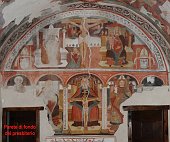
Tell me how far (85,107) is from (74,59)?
1251 mm

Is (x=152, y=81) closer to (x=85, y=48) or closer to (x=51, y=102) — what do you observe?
(x=85, y=48)

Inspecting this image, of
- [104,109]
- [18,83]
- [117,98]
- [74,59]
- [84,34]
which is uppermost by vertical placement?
[84,34]

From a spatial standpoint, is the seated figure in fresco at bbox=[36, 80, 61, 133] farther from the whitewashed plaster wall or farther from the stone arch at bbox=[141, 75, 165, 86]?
the stone arch at bbox=[141, 75, 165, 86]

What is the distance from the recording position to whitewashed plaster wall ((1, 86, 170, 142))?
30.3ft

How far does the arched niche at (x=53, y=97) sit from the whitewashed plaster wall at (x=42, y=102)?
0.12m

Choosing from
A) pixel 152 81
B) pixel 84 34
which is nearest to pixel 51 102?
pixel 84 34

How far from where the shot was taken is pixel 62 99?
935cm

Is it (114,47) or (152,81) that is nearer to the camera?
(152,81)

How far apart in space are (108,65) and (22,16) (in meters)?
2.49

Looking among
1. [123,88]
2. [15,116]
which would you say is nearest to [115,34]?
[123,88]

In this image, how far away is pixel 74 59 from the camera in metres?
9.46

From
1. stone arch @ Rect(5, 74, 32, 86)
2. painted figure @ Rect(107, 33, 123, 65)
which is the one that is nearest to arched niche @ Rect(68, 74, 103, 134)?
painted figure @ Rect(107, 33, 123, 65)

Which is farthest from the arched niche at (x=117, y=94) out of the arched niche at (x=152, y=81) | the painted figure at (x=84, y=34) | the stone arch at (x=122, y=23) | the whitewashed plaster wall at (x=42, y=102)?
the painted figure at (x=84, y=34)

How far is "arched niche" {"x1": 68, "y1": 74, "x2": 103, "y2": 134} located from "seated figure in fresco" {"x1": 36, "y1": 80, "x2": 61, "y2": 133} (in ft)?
1.07
